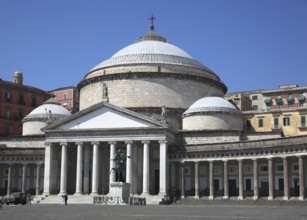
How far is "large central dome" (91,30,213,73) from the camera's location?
89.9m

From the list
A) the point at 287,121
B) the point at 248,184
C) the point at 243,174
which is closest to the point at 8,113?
the point at 287,121

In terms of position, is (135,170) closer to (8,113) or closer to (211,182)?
(211,182)

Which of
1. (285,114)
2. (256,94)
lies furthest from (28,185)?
(256,94)

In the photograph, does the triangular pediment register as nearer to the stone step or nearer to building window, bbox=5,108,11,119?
the stone step

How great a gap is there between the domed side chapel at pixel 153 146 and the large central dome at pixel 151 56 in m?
0.18

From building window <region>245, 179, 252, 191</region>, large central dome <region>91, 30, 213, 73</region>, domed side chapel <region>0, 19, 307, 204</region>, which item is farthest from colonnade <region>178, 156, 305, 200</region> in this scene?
large central dome <region>91, 30, 213, 73</region>

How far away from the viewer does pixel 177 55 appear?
9231cm

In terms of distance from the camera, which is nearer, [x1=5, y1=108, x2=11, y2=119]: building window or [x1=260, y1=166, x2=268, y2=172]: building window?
[x1=260, y1=166, x2=268, y2=172]: building window

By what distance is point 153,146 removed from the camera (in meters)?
79.4

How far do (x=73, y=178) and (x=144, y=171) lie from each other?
44.0ft

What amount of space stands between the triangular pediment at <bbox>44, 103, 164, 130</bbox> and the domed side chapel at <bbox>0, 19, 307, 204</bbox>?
14 cm

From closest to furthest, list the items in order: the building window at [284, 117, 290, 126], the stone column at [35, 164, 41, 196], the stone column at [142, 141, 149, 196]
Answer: the stone column at [142, 141, 149, 196]
the stone column at [35, 164, 41, 196]
the building window at [284, 117, 290, 126]

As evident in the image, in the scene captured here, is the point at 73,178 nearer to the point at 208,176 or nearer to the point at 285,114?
the point at 208,176

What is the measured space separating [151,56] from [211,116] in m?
15.9
